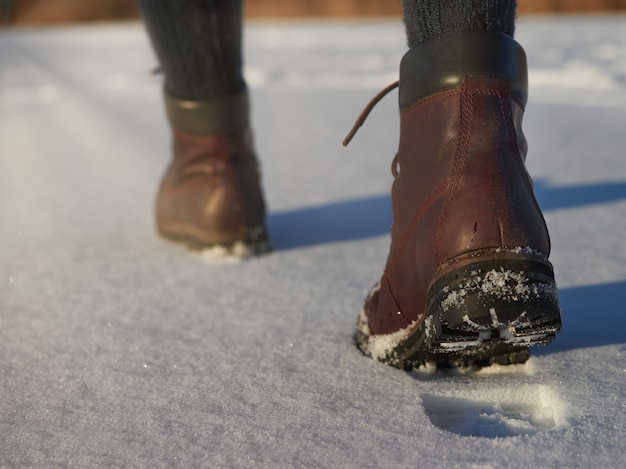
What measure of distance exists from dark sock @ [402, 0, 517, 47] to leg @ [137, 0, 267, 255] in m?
0.53

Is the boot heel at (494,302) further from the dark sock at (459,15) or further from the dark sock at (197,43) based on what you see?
the dark sock at (197,43)

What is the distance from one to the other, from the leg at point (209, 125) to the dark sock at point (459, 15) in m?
0.53

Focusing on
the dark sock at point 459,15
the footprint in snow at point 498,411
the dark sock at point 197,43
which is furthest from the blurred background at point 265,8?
the footprint in snow at point 498,411

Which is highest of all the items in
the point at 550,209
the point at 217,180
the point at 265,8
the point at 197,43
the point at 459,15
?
the point at 459,15

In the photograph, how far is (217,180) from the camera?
1.30m

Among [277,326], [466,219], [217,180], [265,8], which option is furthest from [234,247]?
[265,8]

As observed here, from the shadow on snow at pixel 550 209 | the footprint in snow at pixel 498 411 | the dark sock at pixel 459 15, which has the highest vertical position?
the dark sock at pixel 459 15

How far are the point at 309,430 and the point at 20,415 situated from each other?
30 cm

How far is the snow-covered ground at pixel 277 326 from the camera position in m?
0.73

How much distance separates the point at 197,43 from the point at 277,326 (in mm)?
541

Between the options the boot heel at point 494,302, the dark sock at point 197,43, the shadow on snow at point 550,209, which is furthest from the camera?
the dark sock at point 197,43

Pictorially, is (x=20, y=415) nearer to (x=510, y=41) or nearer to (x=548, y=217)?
(x=510, y=41)

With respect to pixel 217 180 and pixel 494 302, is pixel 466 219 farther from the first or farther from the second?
pixel 217 180

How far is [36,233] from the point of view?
4.79 feet
